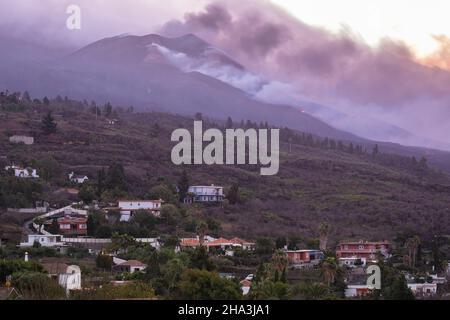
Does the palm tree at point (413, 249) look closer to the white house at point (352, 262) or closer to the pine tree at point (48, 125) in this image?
the white house at point (352, 262)

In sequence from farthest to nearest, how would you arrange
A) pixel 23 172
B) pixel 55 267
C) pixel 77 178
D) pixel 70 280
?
pixel 77 178
pixel 23 172
pixel 55 267
pixel 70 280

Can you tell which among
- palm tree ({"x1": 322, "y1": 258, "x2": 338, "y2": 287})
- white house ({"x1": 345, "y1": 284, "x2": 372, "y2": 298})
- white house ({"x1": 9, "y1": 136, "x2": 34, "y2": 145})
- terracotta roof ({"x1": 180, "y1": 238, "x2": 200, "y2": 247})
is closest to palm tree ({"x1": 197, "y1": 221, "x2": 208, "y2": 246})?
terracotta roof ({"x1": 180, "y1": 238, "x2": 200, "y2": 247})

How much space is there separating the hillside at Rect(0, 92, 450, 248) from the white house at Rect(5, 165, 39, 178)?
1.37 m

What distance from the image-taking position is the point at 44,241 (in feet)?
144

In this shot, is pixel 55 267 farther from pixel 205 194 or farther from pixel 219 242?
pixel 205 194

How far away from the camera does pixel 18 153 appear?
64.6 m

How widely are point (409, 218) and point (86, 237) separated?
2089cm

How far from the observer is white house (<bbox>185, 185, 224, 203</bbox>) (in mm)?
60000

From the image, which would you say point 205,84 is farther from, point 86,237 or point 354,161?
point 86,237

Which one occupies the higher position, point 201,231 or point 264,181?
point 264,181

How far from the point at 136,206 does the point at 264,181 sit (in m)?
17.8

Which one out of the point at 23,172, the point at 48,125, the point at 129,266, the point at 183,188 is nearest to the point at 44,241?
the point at 129,266

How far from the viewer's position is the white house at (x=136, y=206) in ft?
171
